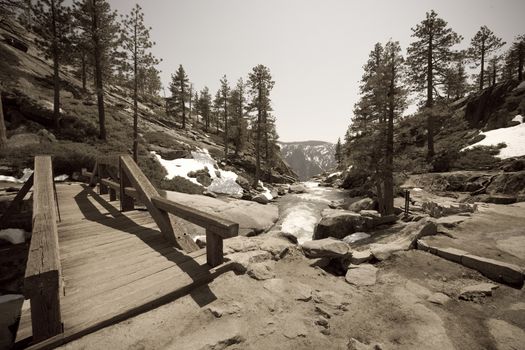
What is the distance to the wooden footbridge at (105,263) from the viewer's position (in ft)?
6.98

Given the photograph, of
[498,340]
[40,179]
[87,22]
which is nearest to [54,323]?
[40,179]

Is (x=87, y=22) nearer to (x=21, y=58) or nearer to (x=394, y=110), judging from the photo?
(x=21, y=58)

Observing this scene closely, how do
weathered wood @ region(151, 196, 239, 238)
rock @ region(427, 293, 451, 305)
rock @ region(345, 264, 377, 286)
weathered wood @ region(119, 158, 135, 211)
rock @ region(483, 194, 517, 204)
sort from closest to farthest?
weathered wood @ region(151, 196, 239, 238), rock @ region(427, 293, 451, 305), rock @ region(345, 264, 377, 286), weathered wood @ region(119, 158, 135, 211), rock @ region(483, 194, 517, 204)

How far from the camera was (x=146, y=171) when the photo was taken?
15.7m

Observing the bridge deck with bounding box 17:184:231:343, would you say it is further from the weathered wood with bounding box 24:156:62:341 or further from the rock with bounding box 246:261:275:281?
the rock with bounding box 246:261:275:281

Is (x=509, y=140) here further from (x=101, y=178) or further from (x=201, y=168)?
A: (x=101, y=178)

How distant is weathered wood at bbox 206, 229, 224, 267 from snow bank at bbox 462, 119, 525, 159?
23.5m

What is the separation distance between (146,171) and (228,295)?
14828 mm

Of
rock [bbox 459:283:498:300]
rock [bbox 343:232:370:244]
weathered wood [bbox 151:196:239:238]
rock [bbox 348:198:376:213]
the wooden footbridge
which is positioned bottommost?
rock [bbox 343:232:370:244]

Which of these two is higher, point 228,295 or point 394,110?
point 394,110

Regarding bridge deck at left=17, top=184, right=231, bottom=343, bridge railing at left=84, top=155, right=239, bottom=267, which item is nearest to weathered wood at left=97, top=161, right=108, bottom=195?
bridge railing at left=84, top=155, right=239, bottom=267

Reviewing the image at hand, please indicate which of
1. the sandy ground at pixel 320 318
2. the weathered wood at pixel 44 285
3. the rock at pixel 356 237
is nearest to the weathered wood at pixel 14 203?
the weathered wood at pixel 44 285

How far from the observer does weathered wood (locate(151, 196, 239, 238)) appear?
308 centimetres

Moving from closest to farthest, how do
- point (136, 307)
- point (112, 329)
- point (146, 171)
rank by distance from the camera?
point (112, 329)
point (136, 307)
point (146, 171)
